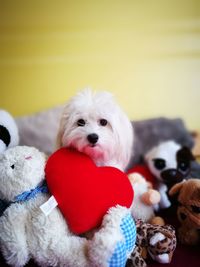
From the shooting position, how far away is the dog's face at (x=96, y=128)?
3.03 ft

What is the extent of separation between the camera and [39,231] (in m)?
0.77

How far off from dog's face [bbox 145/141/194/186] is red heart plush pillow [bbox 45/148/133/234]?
0.45 m

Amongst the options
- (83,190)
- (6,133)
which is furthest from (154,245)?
(6,133)

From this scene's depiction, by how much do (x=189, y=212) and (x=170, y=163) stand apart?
0.33 m

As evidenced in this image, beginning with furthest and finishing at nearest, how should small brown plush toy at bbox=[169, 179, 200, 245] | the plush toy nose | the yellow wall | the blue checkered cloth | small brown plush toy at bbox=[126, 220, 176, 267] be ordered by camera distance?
the yellow wall < the plush toy nose < small brown plush toy at bbox=[169, 179, 200, 245] < small brown plush toy at bbox=[126, 220, 176, 267] < the blue checkered cloth

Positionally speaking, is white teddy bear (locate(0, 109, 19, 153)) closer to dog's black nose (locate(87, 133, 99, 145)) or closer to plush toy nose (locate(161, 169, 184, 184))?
dog's black nose (locate(87, 133, 99, 145))

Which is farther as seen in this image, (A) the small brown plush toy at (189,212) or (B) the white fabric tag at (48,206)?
(A) the small brown plush toy at (189,212)

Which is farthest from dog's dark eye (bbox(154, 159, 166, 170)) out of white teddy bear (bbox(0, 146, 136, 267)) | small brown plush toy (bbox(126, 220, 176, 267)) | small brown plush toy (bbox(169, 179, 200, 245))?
white teddy bear (bbox(0, 146, 136, 267))

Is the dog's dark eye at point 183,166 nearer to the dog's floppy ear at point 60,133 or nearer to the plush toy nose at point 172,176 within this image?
the plush toy nose at point 172,176

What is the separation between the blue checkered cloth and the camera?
0.69 meters

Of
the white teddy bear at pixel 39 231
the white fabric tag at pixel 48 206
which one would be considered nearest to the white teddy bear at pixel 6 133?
the white teddy bear at pixel 39 231

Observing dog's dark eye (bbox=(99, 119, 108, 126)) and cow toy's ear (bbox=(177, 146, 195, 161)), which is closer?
dog's dark eye (bbox=(99, 119, 108, 126))

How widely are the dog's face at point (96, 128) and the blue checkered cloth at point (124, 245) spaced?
259 millimetres

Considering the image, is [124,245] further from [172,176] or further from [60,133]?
[172,176]
